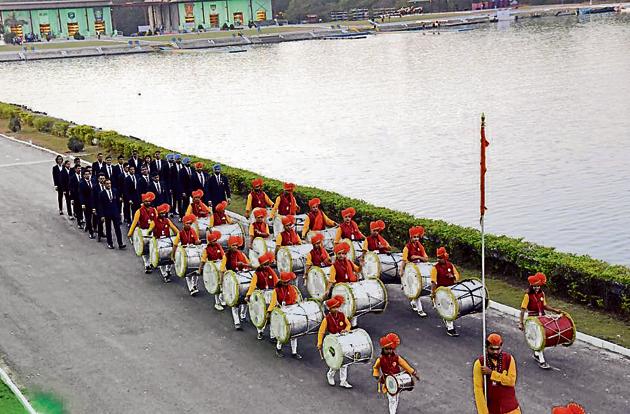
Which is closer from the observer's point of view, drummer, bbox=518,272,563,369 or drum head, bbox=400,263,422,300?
drummer, bbox=518,272,563,369

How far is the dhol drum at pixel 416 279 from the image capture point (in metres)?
15.5

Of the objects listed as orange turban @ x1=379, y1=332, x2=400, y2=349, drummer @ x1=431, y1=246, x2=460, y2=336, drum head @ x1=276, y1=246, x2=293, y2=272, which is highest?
orange turban @ x1=379, y1=332, x2=400, y2=349

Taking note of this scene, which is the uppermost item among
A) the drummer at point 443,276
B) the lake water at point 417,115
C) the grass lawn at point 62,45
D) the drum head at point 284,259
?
the drummer at point 443,276

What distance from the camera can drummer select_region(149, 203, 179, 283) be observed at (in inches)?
726

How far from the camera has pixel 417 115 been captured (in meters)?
48.6

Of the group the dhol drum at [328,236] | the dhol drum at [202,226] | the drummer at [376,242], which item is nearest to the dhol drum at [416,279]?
the drummer at [376,242]

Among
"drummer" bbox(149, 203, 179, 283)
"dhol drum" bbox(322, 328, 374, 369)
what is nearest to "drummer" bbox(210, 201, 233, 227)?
"drummer" bbox(149, 203, 179, 283)

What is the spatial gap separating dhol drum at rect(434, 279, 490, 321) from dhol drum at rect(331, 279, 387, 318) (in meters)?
0.95

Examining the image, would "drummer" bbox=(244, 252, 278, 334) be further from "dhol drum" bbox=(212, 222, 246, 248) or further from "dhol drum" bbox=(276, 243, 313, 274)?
"dhol drum" bbox=(212, 222, 246, 248)

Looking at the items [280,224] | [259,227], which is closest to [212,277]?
[259,227]

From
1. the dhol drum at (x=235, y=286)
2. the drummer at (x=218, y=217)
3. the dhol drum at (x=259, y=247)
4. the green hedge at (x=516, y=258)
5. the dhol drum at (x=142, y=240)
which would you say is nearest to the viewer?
the dhol drum at (x=235, y=286)

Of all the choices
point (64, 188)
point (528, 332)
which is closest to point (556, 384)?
point (528, 332)

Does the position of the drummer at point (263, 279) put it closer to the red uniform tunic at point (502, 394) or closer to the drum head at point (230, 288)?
the drum head at point (230, 288)

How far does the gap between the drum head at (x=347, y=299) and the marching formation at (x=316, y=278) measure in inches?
0.6
